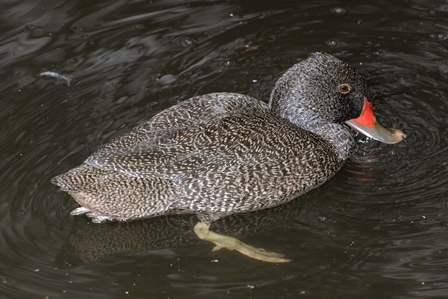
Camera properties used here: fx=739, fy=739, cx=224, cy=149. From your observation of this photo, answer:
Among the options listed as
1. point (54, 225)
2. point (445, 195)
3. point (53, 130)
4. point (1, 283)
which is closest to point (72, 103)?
point (53, 130)

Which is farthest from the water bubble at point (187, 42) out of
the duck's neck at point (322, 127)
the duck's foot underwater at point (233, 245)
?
the duck's foot underwater at point (233, 245)

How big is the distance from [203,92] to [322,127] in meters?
1.35

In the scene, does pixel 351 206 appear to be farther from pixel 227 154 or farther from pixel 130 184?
pixel 130 184

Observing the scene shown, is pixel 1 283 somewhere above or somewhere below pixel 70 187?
below

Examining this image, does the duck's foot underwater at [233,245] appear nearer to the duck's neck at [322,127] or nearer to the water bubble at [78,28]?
the duck's neck at [322,127]

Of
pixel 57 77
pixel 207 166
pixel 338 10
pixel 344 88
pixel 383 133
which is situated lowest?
pixel 383 133

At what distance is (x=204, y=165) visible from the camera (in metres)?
5.58

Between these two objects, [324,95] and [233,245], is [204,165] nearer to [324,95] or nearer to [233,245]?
[233,245]

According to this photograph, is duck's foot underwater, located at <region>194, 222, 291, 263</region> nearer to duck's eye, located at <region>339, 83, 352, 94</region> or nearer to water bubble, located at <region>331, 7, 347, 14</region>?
duck's eye, located at <region>339, 83, 352, 94</region>

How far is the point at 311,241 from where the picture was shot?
18.0ft

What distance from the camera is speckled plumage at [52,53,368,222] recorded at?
550 centimetres

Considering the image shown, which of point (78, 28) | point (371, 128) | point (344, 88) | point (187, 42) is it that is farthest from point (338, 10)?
point (78, 28)

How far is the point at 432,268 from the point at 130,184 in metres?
2.24

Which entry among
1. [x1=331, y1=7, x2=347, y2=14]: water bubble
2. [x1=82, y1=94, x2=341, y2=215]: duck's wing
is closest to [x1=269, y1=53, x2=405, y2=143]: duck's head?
[x1=82, y1=94, x2=341, y2=215]: duck's wing
